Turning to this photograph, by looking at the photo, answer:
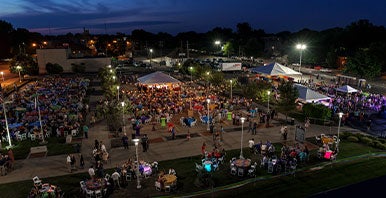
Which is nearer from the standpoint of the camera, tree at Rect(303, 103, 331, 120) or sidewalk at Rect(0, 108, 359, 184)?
sidewalk at Rect(0, 108, 359, 184)

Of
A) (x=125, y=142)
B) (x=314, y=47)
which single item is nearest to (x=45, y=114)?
(x=125, y=142)

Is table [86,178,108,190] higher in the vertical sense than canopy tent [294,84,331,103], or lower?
→ lower

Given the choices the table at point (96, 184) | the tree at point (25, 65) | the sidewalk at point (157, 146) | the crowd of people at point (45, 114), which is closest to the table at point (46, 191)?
the table at point (96, 184)

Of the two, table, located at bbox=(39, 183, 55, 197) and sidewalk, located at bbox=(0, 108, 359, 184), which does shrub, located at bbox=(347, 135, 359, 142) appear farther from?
table, located at bbox=(39, 183, 55, 197)

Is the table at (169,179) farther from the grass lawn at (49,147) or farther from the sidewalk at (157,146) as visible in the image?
the grass lawn at (49,147)

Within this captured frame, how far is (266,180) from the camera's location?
16656 millimetres

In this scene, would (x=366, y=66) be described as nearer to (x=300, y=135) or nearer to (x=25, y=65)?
(x=300, y=135)

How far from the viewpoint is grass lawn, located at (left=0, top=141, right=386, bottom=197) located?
609 inches

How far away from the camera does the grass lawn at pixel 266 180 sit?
609 inches

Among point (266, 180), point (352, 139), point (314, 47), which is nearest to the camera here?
point (266, 180)

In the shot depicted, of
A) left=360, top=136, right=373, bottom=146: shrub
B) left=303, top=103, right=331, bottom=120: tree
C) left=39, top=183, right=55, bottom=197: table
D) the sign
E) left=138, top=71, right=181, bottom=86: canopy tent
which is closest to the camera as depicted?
left=39, top=183, right=55, bottom=197: table

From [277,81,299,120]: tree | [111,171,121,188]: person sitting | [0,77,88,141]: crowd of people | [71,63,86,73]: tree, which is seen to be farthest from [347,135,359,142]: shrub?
[71,63,86,73]: tree

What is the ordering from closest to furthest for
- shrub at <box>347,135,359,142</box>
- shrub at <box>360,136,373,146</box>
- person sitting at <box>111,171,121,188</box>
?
person sitting at <box>111,171,121,188</box> < shrub at <box>360,136,373,146</box> < shrub at <box>347,135,359,142</box>

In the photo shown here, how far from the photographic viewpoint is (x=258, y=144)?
2084cm
